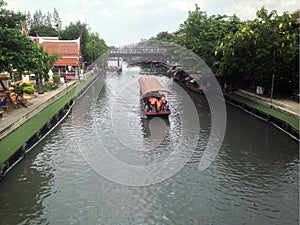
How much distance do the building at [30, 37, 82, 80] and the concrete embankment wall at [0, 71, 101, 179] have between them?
17.6 m

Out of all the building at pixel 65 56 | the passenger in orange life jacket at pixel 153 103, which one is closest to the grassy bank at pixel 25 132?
the passenger in orange life jacket at pixel 153 103

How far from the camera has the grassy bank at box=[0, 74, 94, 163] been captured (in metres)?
15.8

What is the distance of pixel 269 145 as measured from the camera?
18.8 metres

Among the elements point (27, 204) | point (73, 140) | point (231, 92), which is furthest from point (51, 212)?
point (231, 92)

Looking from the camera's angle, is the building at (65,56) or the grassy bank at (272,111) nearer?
the grassy bank at (272,111)

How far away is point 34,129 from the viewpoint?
64.9ft

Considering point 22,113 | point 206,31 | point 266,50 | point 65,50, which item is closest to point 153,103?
point 22,113

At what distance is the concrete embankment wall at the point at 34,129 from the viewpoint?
15369 mm

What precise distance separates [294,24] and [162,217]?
2614cm

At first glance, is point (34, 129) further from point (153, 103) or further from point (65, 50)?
point (65, 50)

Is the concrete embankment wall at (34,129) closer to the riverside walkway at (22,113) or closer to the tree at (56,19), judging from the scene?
the riverside walkway at (22,113)

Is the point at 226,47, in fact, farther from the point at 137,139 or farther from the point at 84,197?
the point at 84,197

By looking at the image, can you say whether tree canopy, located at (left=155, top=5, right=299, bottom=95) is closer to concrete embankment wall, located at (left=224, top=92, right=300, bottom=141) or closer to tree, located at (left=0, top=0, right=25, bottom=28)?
concrete embankment wall, located at (left=224, top=92, right=300, bottom=141)

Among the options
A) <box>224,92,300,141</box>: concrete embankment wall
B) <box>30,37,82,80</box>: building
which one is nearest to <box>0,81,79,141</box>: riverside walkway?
<box>30,37,82,80</box>: building
